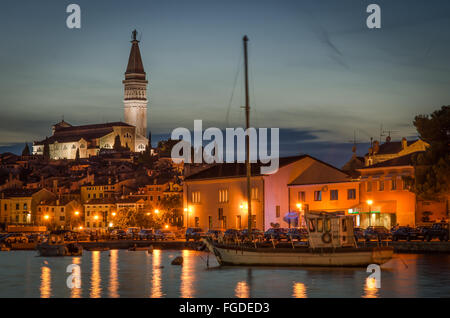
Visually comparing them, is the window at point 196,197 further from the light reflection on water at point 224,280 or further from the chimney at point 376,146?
the chimney at point 376,146

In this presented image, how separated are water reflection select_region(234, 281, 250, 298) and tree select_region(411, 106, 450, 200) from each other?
74.8 ft

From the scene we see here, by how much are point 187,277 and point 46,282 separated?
7.89m

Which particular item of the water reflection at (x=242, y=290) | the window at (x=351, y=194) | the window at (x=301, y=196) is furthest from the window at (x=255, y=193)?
the water reflection at (x=242, y=290)

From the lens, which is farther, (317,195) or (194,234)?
(317,195)

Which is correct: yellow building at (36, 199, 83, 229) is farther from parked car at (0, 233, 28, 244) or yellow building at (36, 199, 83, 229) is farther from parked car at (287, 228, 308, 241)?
parked car at (287, 228, 308, 241)

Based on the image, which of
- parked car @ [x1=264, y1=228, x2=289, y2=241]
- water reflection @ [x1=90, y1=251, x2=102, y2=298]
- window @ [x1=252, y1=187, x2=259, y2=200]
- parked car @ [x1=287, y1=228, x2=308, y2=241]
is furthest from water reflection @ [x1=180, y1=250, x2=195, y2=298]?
window @ [x1=252, y1=187, x2=259, y2=200]

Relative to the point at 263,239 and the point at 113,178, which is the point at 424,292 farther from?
the point at 113,178

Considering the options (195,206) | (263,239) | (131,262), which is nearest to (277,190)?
(195,206)

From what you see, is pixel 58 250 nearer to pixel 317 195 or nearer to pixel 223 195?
pixel 223 195

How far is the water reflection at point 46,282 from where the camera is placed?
1769 inches

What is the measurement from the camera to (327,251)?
49.7 meters

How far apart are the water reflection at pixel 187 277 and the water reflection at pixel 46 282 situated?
6703 mm

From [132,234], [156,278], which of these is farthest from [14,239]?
[156,278]
